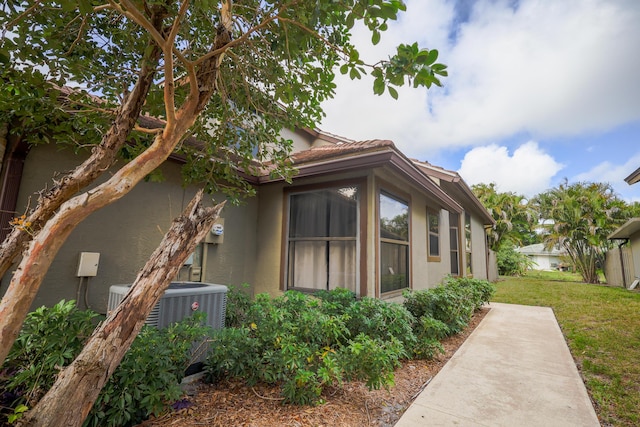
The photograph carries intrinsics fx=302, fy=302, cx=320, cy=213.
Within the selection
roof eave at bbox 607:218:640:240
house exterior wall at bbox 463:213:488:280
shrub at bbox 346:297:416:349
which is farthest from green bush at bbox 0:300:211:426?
roof eave at bbox 607:218:640:240

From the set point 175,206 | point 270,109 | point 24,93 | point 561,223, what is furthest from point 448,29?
point 561,223

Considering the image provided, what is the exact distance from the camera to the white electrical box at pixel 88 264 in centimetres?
370

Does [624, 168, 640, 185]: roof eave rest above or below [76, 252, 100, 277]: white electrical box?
above

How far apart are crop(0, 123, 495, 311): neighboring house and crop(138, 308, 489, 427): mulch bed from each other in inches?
71.8

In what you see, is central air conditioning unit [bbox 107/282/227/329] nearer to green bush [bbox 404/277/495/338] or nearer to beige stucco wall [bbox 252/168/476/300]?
beige stucco wall [bbox 252/168/476/300]

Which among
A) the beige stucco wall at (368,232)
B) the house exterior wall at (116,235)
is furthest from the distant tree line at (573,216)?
the house exterior wall at (116,235)

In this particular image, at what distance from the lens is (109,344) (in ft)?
6.14

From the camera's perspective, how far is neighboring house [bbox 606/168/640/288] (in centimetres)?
1337

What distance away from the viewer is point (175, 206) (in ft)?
15.8

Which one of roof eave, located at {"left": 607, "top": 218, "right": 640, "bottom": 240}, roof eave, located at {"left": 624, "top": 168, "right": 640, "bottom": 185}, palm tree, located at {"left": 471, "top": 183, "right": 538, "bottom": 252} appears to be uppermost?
palm tree, located at {"left": 471, "top": 183, "right": 538, "bottom": 252}

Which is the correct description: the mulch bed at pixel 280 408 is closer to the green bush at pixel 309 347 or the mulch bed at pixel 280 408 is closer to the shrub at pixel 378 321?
the green bush at pixel 309 347

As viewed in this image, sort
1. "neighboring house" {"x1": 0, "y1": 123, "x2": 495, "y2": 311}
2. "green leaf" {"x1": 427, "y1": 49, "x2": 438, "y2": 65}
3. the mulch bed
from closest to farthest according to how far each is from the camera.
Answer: "green leaf" {"x1": 427, "y1": 49, "x2": 438, "y2": 65}
the mulch bed
"neighboring house" {"x1": 0, "y1": 123, "x2": 495, "y2": 311}

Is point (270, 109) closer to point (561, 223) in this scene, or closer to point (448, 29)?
point (448, 29)

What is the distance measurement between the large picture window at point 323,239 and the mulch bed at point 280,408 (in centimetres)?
194
